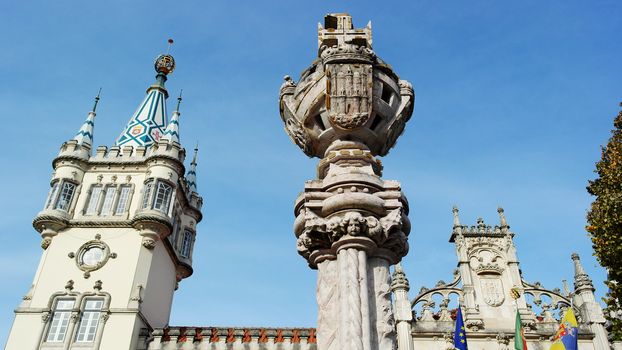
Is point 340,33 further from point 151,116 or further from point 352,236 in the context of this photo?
point 151,116

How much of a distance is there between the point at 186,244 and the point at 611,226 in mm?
28115

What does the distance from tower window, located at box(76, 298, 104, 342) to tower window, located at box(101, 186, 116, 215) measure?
5537mm

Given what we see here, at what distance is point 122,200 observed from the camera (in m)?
31.3

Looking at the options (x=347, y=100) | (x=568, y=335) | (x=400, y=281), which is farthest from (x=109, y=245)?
(x=347, y=100)

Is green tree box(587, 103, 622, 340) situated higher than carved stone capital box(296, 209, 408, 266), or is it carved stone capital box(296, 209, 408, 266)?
green tree box(587, 103, 622, 340)

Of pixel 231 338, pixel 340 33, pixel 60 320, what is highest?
pixel 60 320

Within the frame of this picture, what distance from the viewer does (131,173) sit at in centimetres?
3262

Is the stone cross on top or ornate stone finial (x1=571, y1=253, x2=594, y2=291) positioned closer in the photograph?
the stone cross on top

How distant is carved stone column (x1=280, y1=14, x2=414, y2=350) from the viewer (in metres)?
4.63

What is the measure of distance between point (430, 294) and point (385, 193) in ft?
78.4

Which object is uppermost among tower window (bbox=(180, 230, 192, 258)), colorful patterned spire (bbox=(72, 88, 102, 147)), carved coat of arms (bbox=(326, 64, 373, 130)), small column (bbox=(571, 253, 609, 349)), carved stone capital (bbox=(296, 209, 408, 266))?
colorful patterned spire (bbox=(72, 88, 102, 147))

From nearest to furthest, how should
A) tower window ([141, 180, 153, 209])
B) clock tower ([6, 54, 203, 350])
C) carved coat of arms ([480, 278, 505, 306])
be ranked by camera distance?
clock tower ([6, 54, 203, 350]), carved coat of arms ([480, 278, 505, 306]), tower window ([141, 180, 153, 209])

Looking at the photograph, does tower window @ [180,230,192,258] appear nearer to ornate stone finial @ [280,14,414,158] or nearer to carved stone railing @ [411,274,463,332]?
carved stone railing @ [411,274,463,332]

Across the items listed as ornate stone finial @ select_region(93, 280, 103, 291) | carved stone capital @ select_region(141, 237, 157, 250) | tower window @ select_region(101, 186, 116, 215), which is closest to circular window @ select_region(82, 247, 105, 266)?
ornate stone finial @ select_region(93, 280, 103, 291)
